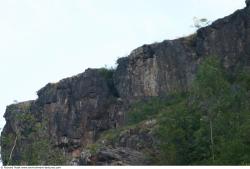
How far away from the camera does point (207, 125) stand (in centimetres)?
5362

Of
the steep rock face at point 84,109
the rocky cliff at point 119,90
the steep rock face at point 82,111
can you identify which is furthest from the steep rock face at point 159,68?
the steep rock face at point 84,109

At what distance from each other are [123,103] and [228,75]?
974 inches

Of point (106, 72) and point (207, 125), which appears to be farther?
point (106, 72)

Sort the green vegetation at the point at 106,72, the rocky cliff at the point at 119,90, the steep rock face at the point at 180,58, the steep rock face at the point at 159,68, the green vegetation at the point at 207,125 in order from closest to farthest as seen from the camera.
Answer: the green vegetation at the point at 207,125
the rocky cliff at the point at 119,90
the steep rock face at the point at 180,58
the steep rock face at the point at 159,68
the green vegetation at the point at 106,72

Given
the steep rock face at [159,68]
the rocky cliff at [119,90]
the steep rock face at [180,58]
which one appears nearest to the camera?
the rocky cliff at [119,90]

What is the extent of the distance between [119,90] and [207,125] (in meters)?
43.6

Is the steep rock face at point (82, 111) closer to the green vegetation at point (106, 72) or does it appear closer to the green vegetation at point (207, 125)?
the green vegetation at point (106, 72)

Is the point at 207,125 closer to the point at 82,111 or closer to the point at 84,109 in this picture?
the point at 84,109

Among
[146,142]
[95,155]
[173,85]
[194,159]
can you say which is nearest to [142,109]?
[173,85]

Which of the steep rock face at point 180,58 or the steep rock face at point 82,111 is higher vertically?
the steep rock face at point 180,58

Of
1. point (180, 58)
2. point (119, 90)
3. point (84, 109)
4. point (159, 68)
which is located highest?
point (180, 58)

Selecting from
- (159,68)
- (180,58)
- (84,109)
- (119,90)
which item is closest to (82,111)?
(84,109)

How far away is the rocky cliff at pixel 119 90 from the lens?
75625 millimetres

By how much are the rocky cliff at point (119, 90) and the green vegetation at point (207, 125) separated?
863 cm
